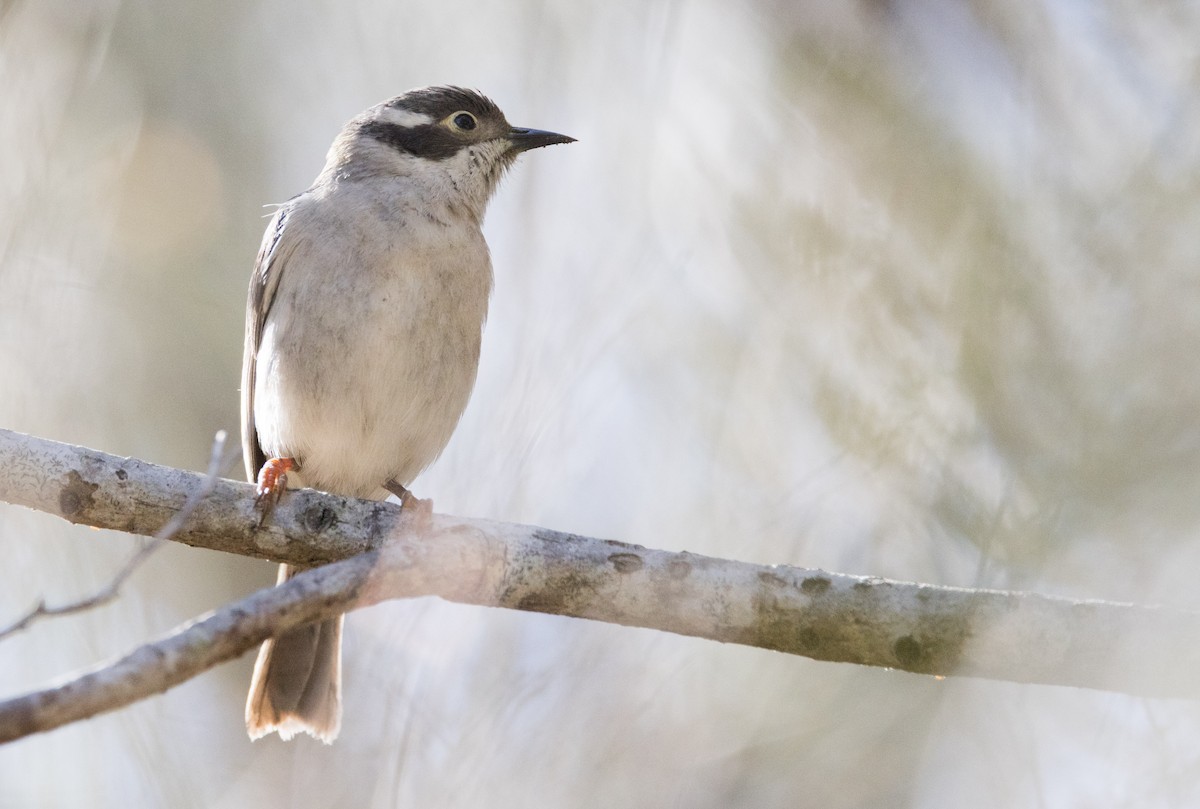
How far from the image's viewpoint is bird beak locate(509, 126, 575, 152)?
5969mm

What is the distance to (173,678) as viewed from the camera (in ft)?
7.95

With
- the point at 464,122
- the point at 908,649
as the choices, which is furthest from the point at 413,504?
the point at 464,122

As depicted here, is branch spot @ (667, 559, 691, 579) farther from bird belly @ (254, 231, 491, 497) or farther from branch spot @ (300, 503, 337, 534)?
bird belly @ (254, 231, 491, 497)

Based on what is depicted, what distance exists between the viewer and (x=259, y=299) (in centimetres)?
552

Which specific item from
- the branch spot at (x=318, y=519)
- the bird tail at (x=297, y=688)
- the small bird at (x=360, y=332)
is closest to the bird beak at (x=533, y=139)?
the small bird at (x=360, y=332)

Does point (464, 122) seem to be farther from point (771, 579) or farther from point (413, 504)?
point (771, 579)

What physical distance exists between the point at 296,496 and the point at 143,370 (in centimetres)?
329

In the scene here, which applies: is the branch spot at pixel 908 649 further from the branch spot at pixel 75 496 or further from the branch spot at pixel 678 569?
the branch spot at pixel 75 496

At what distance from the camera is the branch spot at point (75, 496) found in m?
3.74

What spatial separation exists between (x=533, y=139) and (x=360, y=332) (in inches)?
62.2

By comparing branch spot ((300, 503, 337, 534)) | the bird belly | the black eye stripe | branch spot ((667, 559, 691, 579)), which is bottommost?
branch spot ((300, 503, 337, 534))

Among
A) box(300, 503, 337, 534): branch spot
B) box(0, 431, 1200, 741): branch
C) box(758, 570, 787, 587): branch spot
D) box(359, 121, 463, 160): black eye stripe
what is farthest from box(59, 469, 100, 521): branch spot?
box(359, 121, 463, 160): black eye stripe

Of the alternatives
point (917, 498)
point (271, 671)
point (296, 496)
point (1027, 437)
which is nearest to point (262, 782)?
point (271, 671)

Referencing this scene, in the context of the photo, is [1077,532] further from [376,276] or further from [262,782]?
[262,782]
